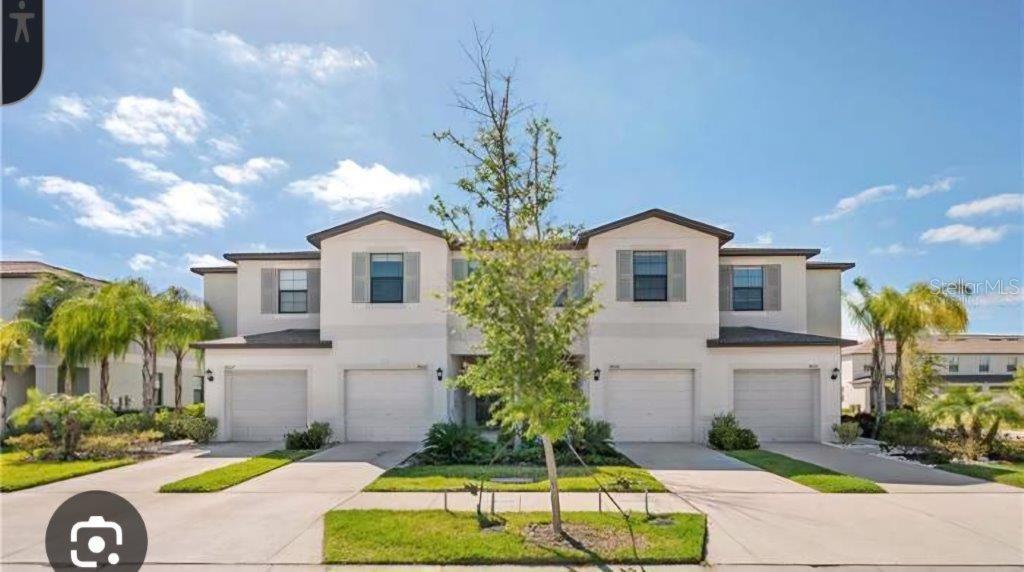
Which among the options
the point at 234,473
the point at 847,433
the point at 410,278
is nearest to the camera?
the point at 234,473

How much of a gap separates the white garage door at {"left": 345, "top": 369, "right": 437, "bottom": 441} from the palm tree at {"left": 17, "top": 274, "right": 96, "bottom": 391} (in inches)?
354

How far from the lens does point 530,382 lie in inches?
302

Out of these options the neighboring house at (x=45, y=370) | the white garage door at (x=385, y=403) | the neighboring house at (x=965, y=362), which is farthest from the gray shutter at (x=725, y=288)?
the neighboring house at (x=965, y=362)

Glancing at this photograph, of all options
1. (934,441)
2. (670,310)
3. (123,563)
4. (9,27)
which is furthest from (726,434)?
(9,27)

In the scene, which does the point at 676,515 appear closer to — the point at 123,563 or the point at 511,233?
the point at 511,233

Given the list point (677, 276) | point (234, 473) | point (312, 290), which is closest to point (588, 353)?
point (677, 276)

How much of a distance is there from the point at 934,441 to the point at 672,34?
12201 millimetres

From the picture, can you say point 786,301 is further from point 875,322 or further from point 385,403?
point 385,403

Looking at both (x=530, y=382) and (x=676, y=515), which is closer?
(x=530, y=382)

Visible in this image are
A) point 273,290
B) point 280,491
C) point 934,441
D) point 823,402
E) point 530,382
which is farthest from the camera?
point 273,290

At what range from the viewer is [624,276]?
58.9 ft

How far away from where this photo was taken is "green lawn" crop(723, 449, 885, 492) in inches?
422

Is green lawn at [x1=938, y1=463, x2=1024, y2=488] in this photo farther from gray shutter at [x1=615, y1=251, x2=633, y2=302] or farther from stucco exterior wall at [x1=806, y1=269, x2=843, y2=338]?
gray shutter at [x1=615, y1=251, x2=633, y2=302]

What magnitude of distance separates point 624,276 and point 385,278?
7102 mm
